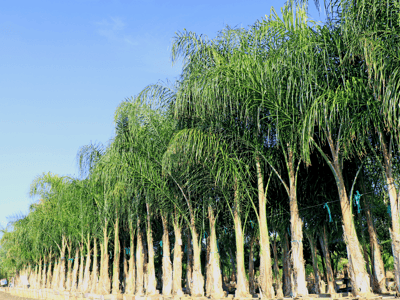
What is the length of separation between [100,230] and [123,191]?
31.5ft

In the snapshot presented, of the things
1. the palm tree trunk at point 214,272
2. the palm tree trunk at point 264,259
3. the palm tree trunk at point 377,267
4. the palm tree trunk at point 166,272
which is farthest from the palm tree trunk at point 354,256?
the palm tree trunk at point 166,272

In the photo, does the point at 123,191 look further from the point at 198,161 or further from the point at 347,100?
the point at 347,100

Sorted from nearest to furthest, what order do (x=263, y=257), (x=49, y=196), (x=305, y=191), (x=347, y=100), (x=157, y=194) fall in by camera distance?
(x=347, y=100) < (x=263, y=257) < (x=305, y=191) < (x=157, y=194) < (x=49, y=196)

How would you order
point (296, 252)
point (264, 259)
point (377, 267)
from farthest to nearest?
point (377, 267)
point (264, 259)
point (296, 252)

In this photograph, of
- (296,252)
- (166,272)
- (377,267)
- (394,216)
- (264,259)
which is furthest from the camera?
(166,272)

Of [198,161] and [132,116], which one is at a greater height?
[132,116]

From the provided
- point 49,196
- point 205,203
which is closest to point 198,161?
point 205,203

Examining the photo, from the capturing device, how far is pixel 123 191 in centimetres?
1983

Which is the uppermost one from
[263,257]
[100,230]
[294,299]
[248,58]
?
[248,58]

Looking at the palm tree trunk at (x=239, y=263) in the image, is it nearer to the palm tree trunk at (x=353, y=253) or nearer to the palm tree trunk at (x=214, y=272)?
the palm tree trunk at (x=214, y=272)

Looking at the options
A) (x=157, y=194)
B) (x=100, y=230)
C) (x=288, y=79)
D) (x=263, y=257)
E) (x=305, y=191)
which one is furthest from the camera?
(x=100, y=230)

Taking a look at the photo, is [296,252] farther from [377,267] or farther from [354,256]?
[377,267]

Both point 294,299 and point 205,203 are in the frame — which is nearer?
point 294,299

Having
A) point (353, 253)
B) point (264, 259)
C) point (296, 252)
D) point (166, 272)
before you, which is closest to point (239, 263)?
point (264, 259)
